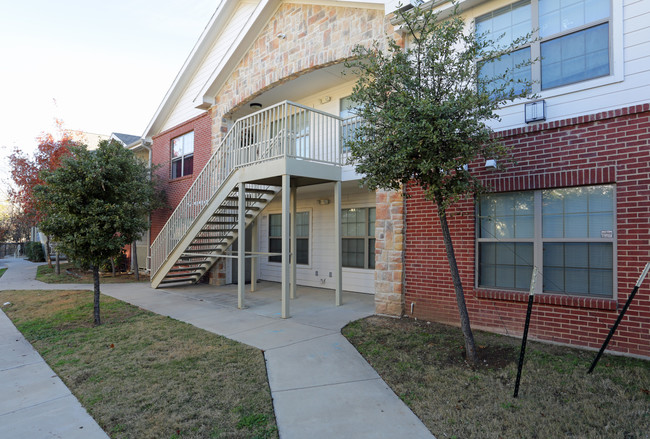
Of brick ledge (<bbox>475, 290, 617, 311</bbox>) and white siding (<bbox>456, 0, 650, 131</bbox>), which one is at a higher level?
white siding (<bbox>456, 0, 650, 131</bbox>)

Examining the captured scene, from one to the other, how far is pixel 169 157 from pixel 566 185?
12837mm

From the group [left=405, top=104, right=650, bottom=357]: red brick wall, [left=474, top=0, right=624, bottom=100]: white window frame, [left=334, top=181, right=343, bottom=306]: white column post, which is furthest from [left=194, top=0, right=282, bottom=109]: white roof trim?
[left=405, top=104, right=650, bottom=357]: red brick wall

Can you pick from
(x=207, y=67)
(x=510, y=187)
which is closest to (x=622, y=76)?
(x=510, y=187)

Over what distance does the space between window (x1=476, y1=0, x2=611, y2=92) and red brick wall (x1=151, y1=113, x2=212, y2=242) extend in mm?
8912

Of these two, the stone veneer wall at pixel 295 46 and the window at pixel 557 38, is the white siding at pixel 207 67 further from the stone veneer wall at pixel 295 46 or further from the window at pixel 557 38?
the window at pixel 557 38

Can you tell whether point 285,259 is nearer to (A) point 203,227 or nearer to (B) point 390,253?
(B) point 390,253

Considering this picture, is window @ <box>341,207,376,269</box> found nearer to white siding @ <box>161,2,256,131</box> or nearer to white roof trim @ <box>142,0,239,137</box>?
white siding @ <box>161,2,256,131</box>

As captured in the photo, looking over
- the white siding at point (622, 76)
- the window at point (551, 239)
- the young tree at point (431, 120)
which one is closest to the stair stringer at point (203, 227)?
the young tree at point (431, 120)

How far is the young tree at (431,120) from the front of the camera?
4.23 meters

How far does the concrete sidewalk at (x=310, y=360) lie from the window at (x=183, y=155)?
17.0ft

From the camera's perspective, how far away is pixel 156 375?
170 inches

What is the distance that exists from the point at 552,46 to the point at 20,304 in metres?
12.0

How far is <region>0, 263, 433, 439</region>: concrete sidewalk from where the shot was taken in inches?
128

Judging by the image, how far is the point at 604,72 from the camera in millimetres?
5031
